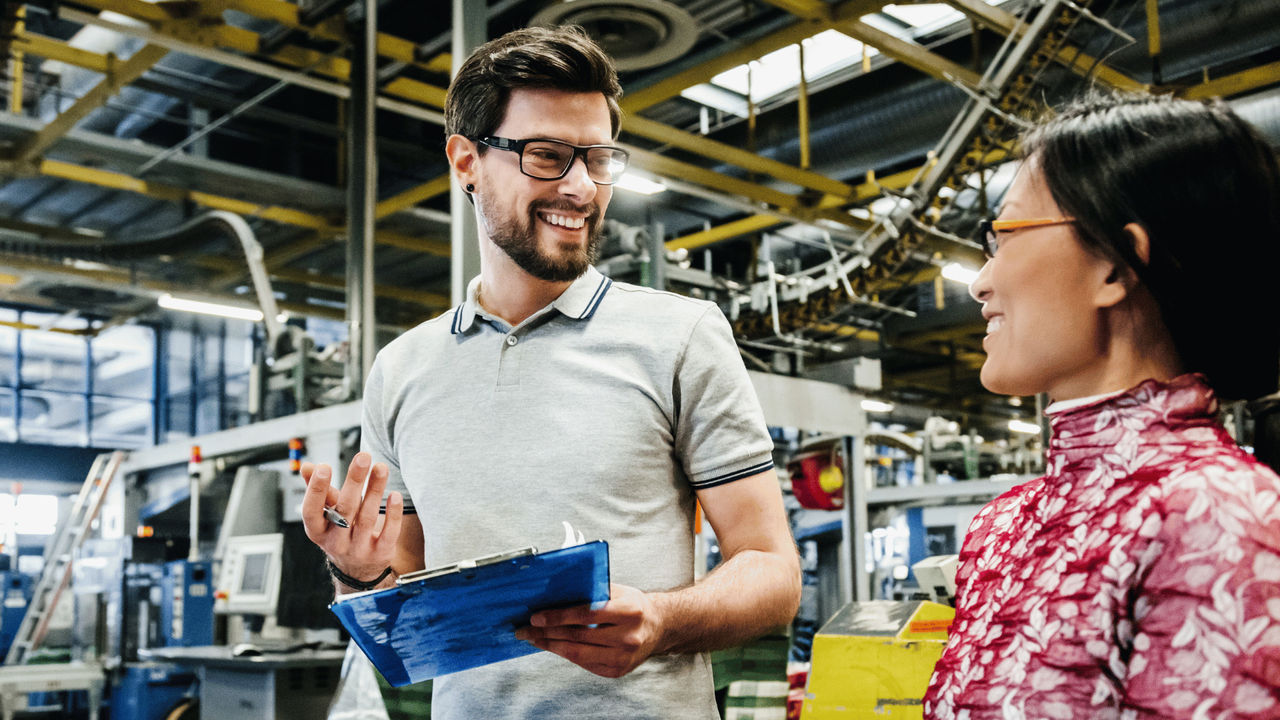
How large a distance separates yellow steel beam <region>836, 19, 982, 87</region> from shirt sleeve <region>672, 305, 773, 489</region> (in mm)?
5815

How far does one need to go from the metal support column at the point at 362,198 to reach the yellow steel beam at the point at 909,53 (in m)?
3.08

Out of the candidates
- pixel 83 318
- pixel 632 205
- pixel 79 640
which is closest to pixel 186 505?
pixel 79 640

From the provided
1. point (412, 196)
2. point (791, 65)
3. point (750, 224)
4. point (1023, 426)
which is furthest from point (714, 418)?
point (1023, 426)

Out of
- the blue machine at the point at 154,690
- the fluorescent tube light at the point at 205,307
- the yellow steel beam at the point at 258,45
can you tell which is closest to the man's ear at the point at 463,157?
the yellow steel beam at the point at 258,45

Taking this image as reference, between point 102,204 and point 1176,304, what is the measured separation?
12.8 m

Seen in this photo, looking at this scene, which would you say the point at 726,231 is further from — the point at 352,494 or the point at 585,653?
the point at 585,653

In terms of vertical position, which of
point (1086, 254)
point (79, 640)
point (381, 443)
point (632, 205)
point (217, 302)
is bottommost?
point (79, 640)

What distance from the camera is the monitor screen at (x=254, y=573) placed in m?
5.78

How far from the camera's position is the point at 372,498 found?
1331 mm

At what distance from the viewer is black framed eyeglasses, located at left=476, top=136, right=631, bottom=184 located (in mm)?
1473

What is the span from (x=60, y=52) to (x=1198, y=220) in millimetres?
8779

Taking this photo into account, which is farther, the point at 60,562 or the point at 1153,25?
the point at 60,562

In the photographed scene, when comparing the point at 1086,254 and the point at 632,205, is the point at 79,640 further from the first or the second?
the point at 1086,254

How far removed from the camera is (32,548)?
1642cm
